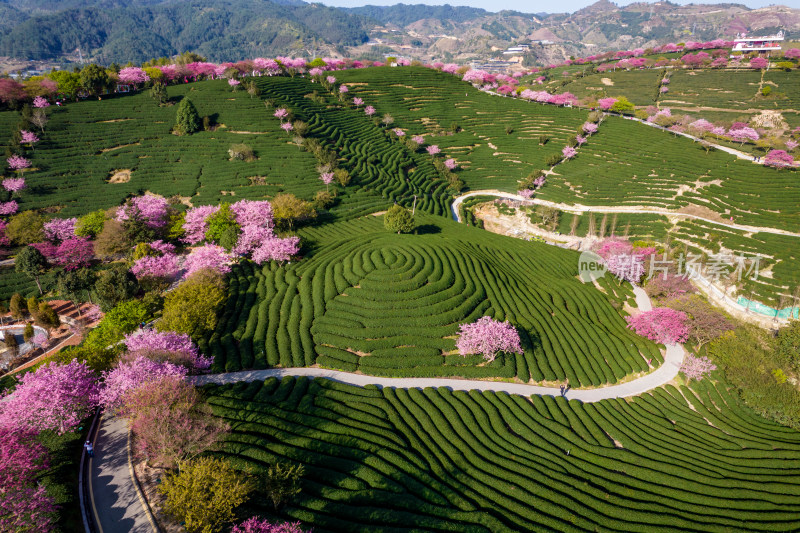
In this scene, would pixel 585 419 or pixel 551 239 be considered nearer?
pixel 585 419

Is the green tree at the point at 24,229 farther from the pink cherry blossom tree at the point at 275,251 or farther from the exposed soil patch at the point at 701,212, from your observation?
the exposed soil patch at the point at 701,212

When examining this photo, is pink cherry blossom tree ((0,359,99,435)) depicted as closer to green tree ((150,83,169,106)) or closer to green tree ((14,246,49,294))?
green tree ((14,246,49,294))

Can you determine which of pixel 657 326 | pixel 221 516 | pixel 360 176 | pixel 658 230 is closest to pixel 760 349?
pixel 657 326

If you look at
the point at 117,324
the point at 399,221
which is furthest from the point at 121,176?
the point at 399,221

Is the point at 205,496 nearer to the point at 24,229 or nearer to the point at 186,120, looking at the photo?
the point at 24,229

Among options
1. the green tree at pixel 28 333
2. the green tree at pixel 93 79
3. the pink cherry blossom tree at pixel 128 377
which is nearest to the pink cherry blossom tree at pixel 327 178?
the green tree at pixel 28 333

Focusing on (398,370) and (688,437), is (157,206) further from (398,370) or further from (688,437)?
(688,437)

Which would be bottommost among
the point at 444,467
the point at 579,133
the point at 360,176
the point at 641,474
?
the point at 641,474
